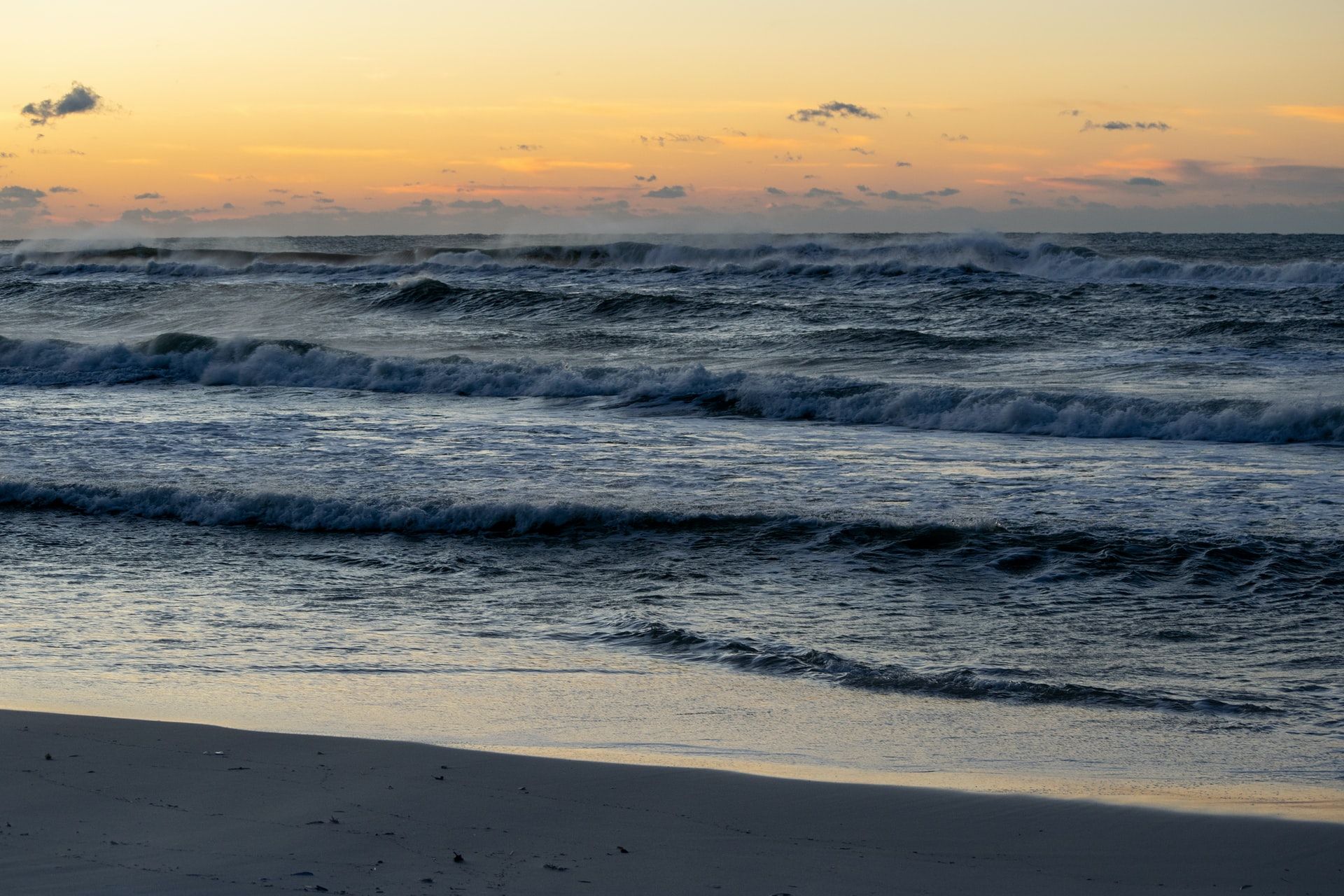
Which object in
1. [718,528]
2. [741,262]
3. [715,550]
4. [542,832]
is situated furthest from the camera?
[741,262]

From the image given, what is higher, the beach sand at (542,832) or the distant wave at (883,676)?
the beach sand at (542,832)

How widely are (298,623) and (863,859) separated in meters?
4.03

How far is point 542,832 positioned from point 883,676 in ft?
7.75

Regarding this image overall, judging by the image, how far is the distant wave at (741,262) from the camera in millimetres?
34156

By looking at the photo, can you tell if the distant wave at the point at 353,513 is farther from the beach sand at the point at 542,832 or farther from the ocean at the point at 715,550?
the beach sand at the point at 542,832

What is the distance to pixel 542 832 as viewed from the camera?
390 centimetres

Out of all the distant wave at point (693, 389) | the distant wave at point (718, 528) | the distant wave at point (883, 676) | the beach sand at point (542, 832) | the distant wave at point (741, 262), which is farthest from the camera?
the distant wave at point (741, 262)

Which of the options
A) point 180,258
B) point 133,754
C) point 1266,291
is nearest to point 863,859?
point 133,754

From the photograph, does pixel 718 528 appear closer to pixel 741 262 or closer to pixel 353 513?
pixel 353 513

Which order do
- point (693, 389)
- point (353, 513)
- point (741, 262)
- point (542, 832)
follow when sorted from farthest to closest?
point (741, 262) < point (693, 389) < point (353, 513) < point (542, 832)

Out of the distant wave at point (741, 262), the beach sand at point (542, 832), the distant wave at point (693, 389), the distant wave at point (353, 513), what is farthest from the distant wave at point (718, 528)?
the distant wave at point (741, 262)

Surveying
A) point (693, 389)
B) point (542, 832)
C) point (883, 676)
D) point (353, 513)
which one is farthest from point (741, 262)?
point (542, 832)

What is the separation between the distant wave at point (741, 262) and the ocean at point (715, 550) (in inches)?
517

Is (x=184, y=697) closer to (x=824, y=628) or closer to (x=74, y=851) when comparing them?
(x=74, y=851)
